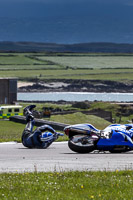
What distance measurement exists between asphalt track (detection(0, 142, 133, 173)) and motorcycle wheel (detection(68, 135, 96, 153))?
22 centimetres

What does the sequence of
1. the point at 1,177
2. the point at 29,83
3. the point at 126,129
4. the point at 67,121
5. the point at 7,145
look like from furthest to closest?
the point at 29,83
the point at 67,121
the point at 7,145
the point at 126,129
the point at 1,177

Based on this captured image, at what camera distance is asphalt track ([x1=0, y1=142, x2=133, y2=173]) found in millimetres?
16125

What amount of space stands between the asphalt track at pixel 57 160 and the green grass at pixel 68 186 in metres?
1.13

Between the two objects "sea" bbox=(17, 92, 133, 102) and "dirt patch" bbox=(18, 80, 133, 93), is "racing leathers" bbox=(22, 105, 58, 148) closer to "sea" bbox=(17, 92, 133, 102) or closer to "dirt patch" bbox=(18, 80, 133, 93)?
"sea" bbox=(17, 92, 133, 102)

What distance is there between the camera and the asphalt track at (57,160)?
52.9ft

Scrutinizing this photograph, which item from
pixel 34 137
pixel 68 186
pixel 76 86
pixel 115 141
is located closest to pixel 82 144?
pixel 115 141

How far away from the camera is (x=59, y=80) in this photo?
191625mm

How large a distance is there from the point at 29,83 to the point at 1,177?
172 meters

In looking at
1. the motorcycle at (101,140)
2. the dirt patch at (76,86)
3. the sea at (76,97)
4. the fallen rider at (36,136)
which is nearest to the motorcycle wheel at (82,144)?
the motorcycle at (101,140)

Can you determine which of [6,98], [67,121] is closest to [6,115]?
[67,121]

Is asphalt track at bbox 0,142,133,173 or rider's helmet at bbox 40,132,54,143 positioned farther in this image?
rider's helmet at bbox 40,132,54,143

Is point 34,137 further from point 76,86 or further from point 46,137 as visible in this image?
point 76,86

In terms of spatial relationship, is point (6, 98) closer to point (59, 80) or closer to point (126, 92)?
point (126, 92)

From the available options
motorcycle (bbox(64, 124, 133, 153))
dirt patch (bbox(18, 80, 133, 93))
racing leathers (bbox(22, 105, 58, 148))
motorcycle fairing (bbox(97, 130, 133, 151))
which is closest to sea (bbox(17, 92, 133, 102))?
dirt patch (bbox(18, 80, 133, 93))
